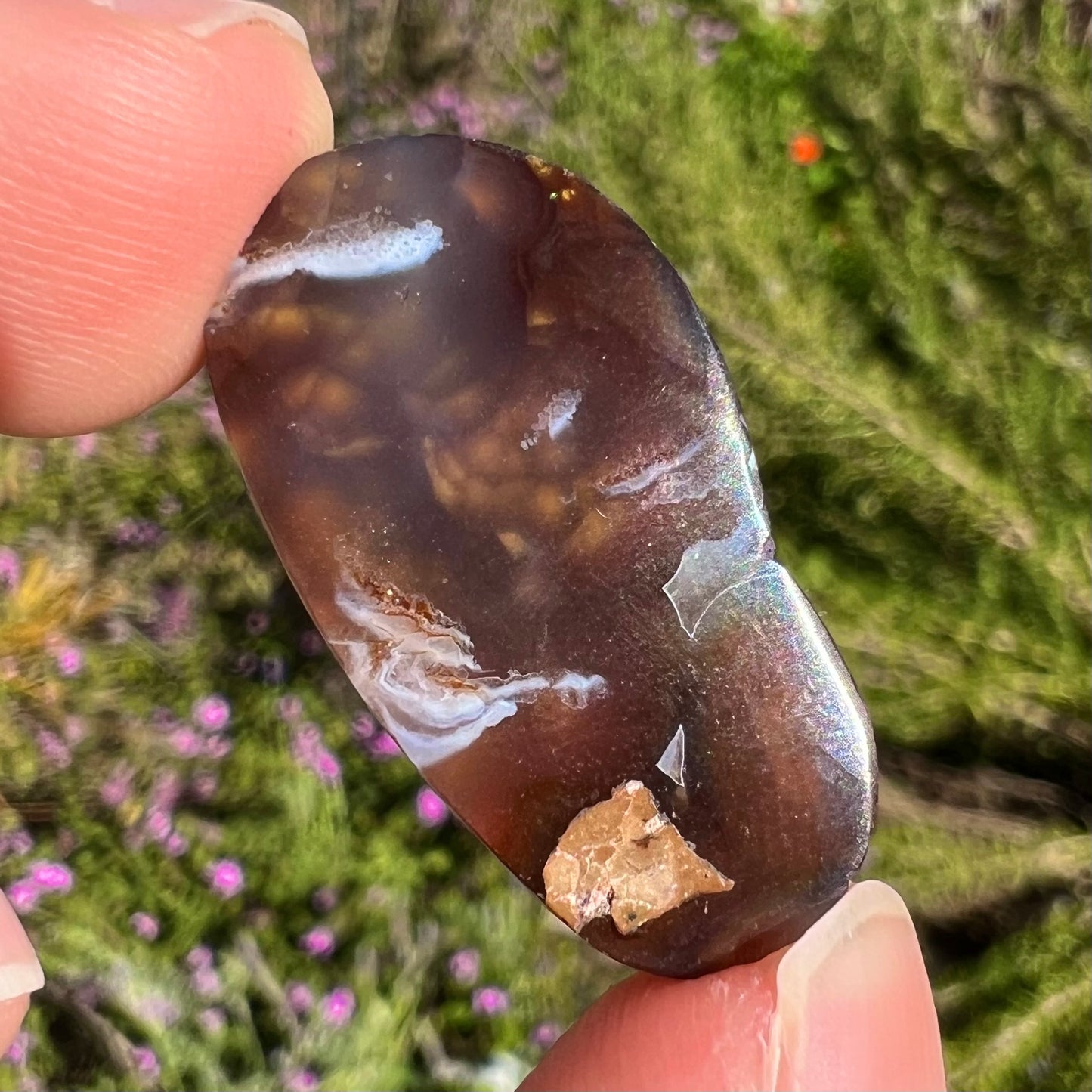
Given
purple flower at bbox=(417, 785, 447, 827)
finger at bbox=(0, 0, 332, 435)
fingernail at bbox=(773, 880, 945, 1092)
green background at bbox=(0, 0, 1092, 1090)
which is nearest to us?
fingernail at bbox=(773, 880, 945, 1092)

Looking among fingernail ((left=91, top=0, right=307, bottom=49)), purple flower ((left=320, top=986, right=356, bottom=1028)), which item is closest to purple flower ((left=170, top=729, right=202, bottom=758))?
purple flower ((left=320, top=986, right=356, bottom=1028))

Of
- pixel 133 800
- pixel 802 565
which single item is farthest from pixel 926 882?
pixel 133 800

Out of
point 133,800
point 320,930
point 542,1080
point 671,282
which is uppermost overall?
point 671,282

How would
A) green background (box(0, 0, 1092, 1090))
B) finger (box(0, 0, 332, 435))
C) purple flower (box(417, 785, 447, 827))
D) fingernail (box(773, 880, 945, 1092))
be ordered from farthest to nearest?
purple flower (box(417, 785, 447, 827)), green background (box(0, 0, 1092, 1090)), finger (box(0, 0, 332, 435)), fingernail (box(773, 880, 945, 1092))

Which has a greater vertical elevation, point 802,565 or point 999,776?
point 802,565

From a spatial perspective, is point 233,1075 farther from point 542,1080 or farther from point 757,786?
point 757,786

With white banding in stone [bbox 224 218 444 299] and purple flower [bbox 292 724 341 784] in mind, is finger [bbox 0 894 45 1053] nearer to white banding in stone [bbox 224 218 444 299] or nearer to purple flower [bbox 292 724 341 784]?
purple flower [bbox 292 724 341 784]

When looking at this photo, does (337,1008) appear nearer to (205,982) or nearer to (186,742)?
(205,982)

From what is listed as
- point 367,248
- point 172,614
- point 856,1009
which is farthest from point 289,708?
point 856,1009
